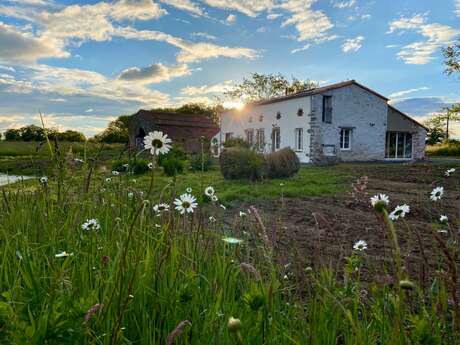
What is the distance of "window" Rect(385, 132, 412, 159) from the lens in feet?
92.6

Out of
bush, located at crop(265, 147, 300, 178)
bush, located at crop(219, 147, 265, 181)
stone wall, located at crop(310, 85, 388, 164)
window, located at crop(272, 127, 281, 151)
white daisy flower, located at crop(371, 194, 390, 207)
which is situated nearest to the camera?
white daisy flower, located at crop(371, 194, 390, 207)

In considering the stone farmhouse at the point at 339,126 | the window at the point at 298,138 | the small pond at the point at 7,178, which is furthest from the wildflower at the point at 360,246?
the window at the point at 298,138

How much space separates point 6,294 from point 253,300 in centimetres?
80

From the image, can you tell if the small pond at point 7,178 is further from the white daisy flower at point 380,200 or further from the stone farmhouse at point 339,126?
the stone farmhouse at point 339,126

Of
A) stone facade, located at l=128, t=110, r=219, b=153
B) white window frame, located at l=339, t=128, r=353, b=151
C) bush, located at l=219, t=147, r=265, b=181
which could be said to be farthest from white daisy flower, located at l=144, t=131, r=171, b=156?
stone facade, located at l=128, t=110, r=219, b=153

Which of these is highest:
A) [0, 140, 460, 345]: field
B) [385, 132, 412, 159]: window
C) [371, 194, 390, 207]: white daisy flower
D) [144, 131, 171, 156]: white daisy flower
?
[385, 132, 412, 159]: window

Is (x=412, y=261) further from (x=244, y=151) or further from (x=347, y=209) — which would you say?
(x=244, y=151)

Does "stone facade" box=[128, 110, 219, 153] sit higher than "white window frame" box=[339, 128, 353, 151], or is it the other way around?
"stone facade" box=[128, 110, 219, 153]

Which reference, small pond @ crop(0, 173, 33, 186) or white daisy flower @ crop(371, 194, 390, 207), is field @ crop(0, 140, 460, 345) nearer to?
white daisy flower @ crop(371, 194, 390, 207)

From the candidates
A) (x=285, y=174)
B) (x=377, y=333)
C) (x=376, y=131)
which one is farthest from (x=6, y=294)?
(x=376, y=131)

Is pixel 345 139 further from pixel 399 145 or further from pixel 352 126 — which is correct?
pixel 399 145

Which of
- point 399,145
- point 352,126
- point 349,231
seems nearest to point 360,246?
point 349,231

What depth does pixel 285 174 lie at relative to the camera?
40.4 feet

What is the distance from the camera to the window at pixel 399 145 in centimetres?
2822
